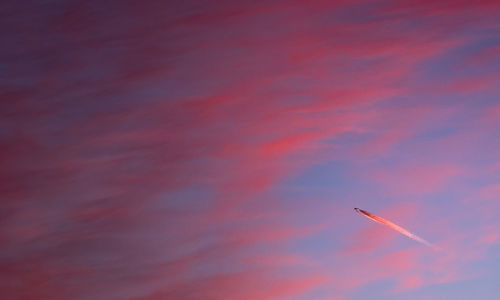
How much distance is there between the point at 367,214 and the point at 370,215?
22cm

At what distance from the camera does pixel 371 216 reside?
1967 cm

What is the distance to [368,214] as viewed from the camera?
19.6 meters

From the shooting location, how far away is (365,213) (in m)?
19.7

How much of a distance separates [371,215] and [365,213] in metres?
0.42

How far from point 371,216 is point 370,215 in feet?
0.41

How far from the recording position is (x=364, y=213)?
64.7 ft

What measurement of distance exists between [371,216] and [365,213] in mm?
446

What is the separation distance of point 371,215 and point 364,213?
473mm

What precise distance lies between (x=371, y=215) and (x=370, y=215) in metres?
0.10

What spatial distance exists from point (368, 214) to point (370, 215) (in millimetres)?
190

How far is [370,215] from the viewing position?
64.4 ft

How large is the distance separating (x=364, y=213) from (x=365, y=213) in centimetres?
6

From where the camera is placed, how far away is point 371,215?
19672mm
